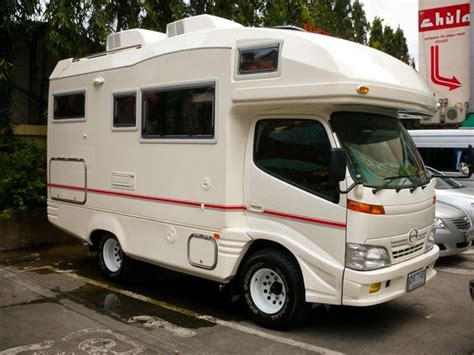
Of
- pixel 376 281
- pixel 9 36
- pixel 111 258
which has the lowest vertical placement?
pixel 111 258

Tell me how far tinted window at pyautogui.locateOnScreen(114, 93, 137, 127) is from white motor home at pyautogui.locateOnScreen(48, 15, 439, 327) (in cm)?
3

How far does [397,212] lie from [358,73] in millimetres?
1365

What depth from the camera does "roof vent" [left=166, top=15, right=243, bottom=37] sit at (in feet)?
20.1

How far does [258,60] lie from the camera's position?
17.7ft

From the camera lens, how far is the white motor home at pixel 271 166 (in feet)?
16.0

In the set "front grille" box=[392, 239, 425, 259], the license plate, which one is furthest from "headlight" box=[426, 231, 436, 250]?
the license plate

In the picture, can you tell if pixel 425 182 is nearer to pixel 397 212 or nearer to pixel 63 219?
pixel 397 212

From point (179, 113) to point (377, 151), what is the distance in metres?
2.29

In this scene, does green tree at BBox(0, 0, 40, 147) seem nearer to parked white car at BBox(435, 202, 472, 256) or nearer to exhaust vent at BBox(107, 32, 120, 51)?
exhaust vent at BBox(107, 32, 120, 51)

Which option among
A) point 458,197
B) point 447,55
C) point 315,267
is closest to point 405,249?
point 315,267

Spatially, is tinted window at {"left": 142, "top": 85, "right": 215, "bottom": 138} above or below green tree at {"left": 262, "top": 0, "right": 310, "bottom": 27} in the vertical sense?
below

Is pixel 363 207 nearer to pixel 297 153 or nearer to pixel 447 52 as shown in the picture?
pixel 297 153

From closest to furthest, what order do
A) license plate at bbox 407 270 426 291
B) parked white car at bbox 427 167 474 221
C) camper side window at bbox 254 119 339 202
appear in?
camper side window at bbox 254 119 339 202
license plate at bbox 407 270 426 291
parked white car at bbox 427 167 474 221

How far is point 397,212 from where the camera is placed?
5000 millimetres
